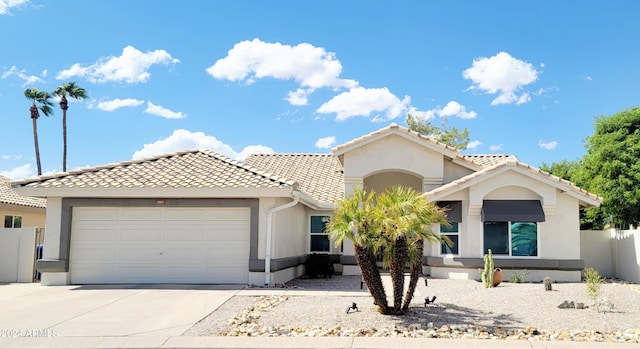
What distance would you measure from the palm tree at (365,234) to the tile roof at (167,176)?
4948 mm

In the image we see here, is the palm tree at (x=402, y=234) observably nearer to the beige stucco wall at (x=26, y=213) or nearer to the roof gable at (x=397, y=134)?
the roof gable at (x=397, y=134)

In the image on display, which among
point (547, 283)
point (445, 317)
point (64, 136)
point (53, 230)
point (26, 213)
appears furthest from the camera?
point (64, 136)

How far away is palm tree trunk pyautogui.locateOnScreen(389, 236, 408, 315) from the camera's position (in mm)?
10508

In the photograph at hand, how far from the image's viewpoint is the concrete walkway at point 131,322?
331 inches

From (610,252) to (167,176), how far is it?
668 inches

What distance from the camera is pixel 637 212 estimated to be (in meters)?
25.0

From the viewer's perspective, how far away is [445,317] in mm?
10406

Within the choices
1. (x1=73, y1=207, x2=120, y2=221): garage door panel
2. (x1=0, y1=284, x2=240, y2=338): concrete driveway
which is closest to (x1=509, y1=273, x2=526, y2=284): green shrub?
(x1=0, y1=284, x2=240, y2=338): concrete driveway

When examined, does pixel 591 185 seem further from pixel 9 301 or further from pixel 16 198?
pixel 16 198

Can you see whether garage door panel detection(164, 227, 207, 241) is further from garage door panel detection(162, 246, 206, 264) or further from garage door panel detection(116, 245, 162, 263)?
garage door panel detection(116, 245, 162, 263)

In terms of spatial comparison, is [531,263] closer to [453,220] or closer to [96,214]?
[453,220]

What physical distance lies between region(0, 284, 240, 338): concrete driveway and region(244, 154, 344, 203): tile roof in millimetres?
8099

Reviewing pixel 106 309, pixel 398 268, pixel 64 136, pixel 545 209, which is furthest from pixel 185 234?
pixel 64 136

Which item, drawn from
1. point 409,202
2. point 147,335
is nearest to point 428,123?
point 409,202
